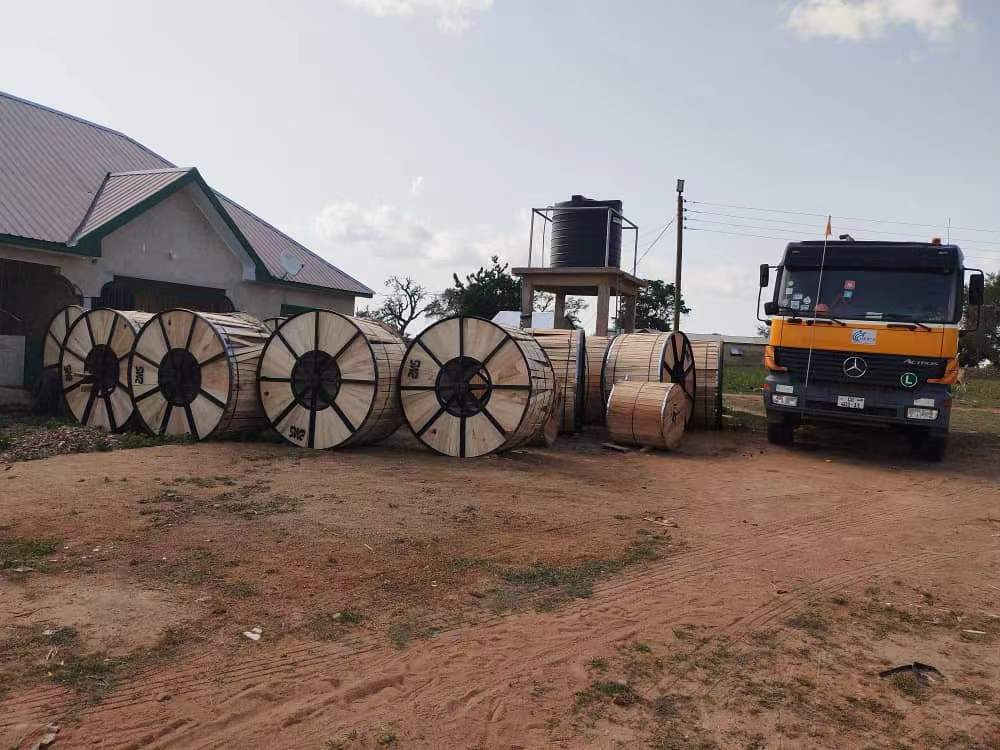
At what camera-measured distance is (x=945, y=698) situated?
4230 mm

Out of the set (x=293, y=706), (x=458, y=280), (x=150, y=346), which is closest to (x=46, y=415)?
(x=150, y=346)

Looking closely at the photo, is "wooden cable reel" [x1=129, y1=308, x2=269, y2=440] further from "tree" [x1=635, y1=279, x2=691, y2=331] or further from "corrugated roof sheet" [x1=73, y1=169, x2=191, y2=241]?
"tree" [x1=635, y1=279, x2=691, y2=331]

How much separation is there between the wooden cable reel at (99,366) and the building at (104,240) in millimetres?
2573

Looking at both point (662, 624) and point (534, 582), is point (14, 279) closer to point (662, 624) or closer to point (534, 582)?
point (534, 582)

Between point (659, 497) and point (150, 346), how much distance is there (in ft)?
25.3

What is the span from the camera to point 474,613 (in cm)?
511

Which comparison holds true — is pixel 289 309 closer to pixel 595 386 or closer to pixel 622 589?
pixel 595 386

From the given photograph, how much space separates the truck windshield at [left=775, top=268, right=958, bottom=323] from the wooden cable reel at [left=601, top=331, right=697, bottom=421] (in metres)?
2.29

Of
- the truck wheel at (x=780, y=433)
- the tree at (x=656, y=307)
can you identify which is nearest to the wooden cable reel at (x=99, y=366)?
the truck wheel at (x=780, y=433)

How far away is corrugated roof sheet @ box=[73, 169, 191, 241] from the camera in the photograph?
1534cm

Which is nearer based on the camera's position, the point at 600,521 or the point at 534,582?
the point at 534,582

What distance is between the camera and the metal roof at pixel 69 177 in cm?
1487

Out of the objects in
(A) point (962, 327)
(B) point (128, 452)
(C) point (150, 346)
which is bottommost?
(B) point (128, 452)

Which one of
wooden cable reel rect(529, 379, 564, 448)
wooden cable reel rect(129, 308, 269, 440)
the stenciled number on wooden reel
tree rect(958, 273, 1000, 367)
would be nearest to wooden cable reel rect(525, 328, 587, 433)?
wooden cable reel rect(529, 379, 564, 448)
